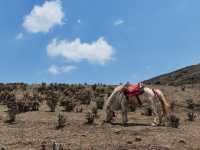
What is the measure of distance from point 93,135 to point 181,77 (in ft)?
186

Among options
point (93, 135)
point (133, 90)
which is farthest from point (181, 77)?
point (93, 135)

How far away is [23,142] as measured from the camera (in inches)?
698

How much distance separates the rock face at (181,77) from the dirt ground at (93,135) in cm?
4629

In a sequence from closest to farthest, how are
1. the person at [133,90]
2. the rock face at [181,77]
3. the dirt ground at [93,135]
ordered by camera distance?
the dirt ground at [93,135], the person at [133,90], the rock face at [181,77]

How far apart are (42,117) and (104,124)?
11.7ft

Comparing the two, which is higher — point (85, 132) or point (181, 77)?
point (181, 77)

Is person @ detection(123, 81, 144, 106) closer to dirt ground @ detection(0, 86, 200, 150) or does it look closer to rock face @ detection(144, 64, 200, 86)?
dirt ground @ detection(0, 86, 200, 150)

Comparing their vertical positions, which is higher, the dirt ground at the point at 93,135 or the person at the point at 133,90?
the person at the point at 133,90

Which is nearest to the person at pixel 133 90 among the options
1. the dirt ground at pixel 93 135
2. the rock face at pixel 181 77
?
the dirt ground at pixel 93 135

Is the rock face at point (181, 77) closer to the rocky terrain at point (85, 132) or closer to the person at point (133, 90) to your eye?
the rocky terrain at point (85, 132)

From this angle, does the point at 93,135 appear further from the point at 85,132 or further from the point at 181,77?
the point at 181,77

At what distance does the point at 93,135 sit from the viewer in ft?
62.0

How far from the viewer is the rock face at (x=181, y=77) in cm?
6906

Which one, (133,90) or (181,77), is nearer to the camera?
(133,90)
